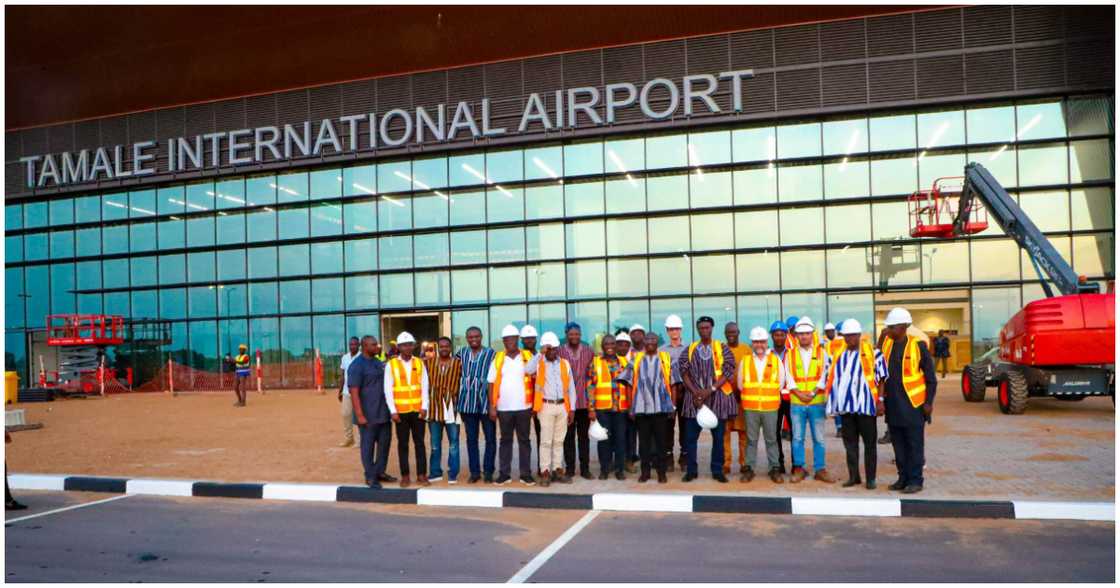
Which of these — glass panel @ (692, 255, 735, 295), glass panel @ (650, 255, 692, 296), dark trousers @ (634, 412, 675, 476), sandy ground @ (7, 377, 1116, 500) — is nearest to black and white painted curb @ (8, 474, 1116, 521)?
sandy ground @ (7, 377, 1116, 500)

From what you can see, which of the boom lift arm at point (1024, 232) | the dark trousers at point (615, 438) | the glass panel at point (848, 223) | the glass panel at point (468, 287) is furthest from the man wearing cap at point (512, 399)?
the glass panel at point (848, 223)

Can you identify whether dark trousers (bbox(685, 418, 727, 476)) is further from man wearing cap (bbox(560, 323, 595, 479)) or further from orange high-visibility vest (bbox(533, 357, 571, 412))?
orange high-visibility vest (bbox(533, 357, 571, 412))

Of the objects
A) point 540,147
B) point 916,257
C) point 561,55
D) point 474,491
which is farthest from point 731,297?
point 474,491

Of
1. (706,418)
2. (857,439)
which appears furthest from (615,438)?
(857,439)

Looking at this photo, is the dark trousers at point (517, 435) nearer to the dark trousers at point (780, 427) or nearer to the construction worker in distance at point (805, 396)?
the dark trousers at point (780, 427)

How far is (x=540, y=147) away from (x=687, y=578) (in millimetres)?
20072

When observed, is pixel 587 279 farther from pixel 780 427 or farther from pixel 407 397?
pixel 407 397

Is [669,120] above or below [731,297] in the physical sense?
above

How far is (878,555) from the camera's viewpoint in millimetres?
5227

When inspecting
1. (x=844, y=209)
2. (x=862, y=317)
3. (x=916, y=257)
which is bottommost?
(x=862, y=317)

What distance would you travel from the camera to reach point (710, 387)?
7.89 metres

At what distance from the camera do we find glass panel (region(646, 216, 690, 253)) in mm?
23234

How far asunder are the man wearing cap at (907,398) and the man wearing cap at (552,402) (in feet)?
9.97

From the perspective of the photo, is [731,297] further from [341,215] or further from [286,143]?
[286,143]
